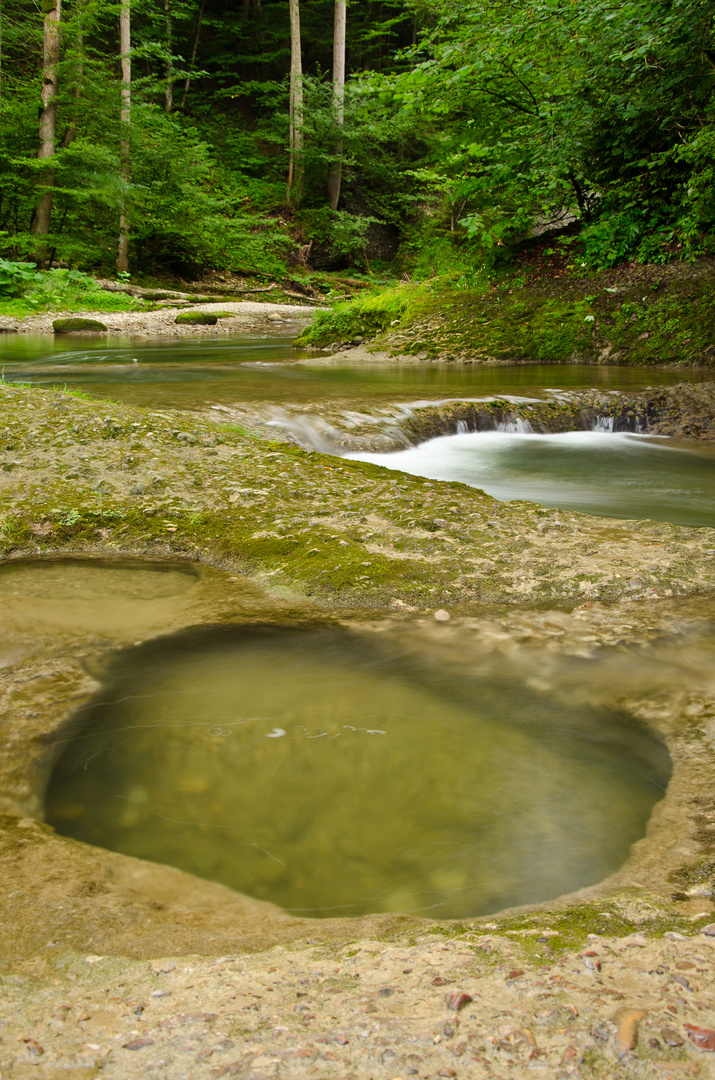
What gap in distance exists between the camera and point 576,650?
3.02 m

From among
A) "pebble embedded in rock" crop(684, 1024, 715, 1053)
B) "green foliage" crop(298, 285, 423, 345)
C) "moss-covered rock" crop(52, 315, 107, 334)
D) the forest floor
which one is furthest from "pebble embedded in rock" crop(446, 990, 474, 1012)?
"moss-covered rock" crop(52, 315, 107, 334)

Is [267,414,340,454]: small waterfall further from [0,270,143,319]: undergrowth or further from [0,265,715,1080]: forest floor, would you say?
[0,270,143,319]: undergrowth

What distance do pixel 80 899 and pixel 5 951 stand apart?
0.71 ft

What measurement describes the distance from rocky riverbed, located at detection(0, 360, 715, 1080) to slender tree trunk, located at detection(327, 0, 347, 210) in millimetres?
23412

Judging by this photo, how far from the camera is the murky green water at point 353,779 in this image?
1948 mm

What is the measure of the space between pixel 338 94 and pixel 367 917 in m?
28.8

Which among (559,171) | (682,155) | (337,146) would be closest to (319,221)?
(337,146)

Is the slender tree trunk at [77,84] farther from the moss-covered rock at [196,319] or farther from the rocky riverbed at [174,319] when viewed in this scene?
the moss-covered rock at [196,319]

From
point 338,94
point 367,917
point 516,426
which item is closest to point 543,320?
point 516,426

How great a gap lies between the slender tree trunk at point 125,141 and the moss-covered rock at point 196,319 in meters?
4.49

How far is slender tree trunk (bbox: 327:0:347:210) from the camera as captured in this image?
2489 cm

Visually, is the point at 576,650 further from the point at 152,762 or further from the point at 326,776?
the point at 152,762

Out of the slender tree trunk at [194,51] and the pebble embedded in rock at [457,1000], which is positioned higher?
the slender tree trunk at [194,51]

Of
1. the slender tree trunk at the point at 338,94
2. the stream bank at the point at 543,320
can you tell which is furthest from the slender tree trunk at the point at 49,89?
the stream bank at the point at 543,320
